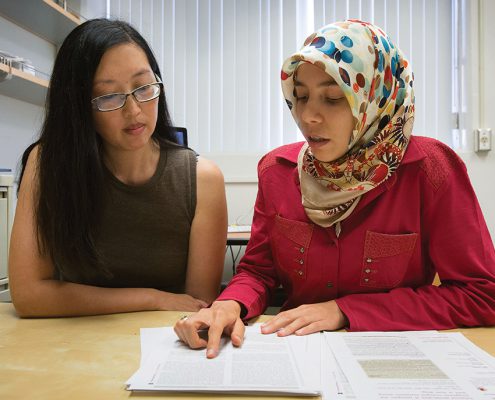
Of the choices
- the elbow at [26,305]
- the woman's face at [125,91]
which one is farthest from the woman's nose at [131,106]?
the elbow at [26,305]

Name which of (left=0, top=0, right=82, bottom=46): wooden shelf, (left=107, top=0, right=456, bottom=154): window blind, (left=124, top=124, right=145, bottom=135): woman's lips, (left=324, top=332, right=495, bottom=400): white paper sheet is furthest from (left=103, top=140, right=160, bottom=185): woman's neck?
(left=107, top=0, right=456, bottom=154): window blind

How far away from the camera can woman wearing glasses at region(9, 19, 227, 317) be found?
1089 millimetres

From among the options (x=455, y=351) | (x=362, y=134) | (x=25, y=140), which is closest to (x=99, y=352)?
(x=455, y=351)

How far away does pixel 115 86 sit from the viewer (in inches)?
43.4

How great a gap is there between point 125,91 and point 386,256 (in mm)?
732

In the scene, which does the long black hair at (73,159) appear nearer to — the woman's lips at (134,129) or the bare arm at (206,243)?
the woman's lips at (134,129)

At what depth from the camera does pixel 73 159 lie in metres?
1.13

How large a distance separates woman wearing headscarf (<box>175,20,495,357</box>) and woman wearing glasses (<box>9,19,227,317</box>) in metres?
0.25

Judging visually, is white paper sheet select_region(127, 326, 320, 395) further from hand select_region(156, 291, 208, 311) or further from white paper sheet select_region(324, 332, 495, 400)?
hand select_region(156, 291, 208, 311)

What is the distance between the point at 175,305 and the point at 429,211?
2.03 feet

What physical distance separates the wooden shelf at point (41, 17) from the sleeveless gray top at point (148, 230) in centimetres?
159

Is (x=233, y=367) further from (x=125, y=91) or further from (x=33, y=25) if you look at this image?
(x=33, y=25)

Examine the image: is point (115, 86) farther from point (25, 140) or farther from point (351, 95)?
point (25, 140)

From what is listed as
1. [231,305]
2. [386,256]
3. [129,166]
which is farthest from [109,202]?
[386,256]
